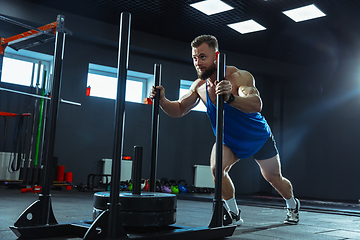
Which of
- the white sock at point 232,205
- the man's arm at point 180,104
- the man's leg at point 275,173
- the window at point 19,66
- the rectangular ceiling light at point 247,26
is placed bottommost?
the white sock at point 232,205

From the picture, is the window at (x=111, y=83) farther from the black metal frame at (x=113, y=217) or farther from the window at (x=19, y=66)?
the black metal frame at (x=113, y=217)

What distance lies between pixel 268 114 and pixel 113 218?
7.41 metres

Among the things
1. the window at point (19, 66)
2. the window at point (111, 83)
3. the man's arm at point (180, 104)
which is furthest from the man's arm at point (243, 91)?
the window at point (111, 83)

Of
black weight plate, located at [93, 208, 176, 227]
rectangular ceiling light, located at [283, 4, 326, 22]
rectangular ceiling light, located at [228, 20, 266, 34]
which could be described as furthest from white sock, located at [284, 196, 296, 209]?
rectangular ceiling light, located at [228, 20, 266, 34]

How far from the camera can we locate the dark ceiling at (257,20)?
5234 millimetres

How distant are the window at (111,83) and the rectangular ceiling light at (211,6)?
197cm

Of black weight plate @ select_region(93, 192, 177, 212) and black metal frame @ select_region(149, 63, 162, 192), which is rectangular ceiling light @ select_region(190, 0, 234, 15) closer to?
black metal frame @ select_region(149, 63, 162, 192)

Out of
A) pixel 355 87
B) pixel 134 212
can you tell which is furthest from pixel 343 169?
pixel 134 212

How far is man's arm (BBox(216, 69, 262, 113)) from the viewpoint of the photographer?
1.50 m

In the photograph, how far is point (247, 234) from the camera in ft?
5.52

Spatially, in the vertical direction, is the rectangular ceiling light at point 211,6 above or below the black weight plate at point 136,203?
above

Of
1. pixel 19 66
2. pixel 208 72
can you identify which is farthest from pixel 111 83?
pixel 208 72

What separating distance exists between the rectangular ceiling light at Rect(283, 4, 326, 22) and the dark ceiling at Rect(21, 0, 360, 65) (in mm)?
81

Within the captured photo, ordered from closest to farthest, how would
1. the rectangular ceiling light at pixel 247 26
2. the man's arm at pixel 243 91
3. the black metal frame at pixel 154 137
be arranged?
the man's arm at pixel 243 91 < the black metal frame at pixel 154 137 < the rectangular ceiling light at pixel 247 26
